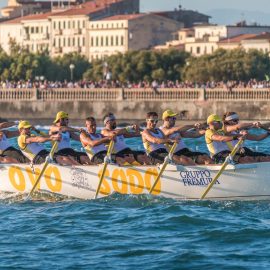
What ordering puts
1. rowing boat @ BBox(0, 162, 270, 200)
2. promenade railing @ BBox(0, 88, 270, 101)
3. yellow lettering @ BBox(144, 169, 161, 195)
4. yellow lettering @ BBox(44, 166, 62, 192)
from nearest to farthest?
rowing boat @ BBox(0, 162, 270, 200) < yellow lettering @ BBox(144, 169, 161, 195) < yellow lettering @ BBox(44, 166, 62, 192) < promenade railing @ BBox(0, 88, 270, 101)

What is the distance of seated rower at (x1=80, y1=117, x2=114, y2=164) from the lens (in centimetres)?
3394

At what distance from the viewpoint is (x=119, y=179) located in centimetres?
3381

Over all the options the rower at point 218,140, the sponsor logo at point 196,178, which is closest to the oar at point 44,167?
the sponsor logo at point 196,178

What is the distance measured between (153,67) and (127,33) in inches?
1711

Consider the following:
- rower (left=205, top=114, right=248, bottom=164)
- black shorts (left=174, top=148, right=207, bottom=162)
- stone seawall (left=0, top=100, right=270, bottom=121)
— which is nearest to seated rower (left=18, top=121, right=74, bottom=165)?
black shorts (left=174, top=148, right=207, bottom=162)

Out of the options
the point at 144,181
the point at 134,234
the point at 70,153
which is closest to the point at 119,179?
the point at 144,181

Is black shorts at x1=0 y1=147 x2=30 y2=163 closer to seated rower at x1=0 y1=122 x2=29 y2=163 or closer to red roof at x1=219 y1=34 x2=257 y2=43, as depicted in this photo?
seated rower at x1=0 y1=122 x2=29 y2=163

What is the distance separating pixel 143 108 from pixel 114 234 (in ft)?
200

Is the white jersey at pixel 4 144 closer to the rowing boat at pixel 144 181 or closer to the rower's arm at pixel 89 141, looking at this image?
the rowing boat at pixel 144 181

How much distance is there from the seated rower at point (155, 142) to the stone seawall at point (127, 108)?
51596mm

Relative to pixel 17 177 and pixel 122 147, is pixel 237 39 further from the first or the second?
pixel 122 147

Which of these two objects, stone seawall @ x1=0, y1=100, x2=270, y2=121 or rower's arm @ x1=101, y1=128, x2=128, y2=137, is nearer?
rower's arm @ x1=101, y1=128, x2=128, y2=137

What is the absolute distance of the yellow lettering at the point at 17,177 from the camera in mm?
34750

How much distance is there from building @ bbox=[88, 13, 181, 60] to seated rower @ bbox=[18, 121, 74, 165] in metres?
129
